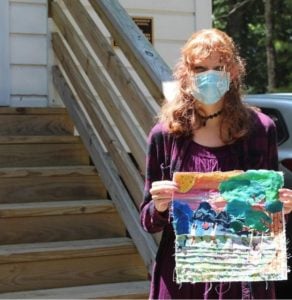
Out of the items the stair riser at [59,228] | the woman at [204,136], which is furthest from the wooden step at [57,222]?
the woman at [204,136]

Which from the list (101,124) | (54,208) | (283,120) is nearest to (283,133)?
(283,120)

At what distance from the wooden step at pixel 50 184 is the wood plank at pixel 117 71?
70cm

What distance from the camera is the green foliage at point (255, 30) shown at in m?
19.6

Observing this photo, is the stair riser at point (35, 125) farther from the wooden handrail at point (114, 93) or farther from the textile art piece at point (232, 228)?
the textile art piece at point (232, 228)

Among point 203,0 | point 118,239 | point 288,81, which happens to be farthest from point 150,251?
point 288,81

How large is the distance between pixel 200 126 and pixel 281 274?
0.50 m

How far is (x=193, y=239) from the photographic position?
6.93 ft

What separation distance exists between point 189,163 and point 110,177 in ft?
7.37

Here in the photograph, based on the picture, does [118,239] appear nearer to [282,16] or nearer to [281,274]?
[281,274]

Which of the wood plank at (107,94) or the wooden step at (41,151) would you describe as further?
the wooden step at (41,151)

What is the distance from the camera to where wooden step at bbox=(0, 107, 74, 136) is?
16.6 ft

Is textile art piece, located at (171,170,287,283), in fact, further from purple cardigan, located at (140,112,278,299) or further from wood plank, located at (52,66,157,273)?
wood plank, located at (52,66,157,273)

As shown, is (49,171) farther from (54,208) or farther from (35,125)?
(35,125)

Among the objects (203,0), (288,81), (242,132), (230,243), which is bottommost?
(288,81)
